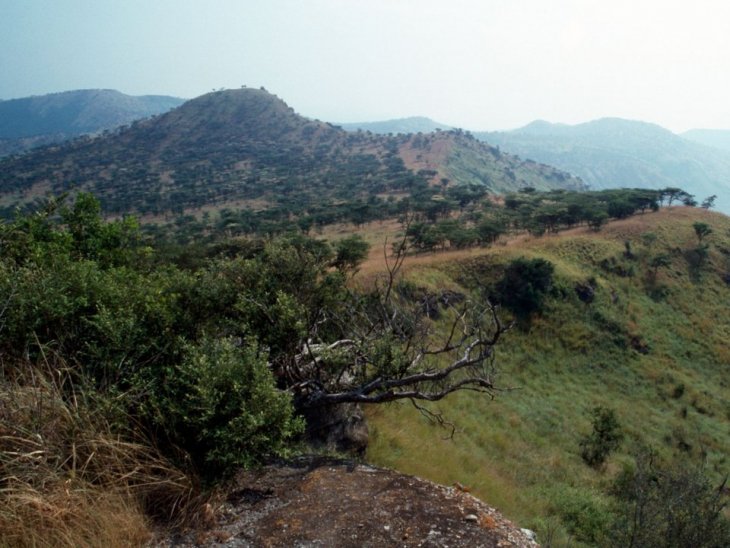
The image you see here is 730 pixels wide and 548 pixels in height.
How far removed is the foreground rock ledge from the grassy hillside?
2835 mm

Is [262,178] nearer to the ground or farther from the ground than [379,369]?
farther from the ground

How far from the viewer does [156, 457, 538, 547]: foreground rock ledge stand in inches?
193

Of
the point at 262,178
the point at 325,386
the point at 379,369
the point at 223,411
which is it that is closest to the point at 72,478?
the point at 223,411

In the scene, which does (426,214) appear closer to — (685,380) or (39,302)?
(685,380)

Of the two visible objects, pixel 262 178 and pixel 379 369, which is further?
pixel 262 178

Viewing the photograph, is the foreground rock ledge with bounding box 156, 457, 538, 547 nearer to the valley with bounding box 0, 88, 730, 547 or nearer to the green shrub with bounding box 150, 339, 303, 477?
the valley with bounding box 0, 88, 730, 547

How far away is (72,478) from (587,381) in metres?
35.0

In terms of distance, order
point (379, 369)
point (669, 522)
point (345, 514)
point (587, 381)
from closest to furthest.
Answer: point (345, 514), point (379, 369), point (669, 522), point (587, 381)

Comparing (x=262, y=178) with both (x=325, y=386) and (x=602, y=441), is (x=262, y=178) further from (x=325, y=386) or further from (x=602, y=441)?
(x=325, y=386)

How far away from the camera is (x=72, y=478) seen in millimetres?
4641

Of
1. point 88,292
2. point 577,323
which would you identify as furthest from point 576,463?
point 577,323

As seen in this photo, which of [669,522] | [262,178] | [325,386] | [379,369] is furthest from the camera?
[262,178]

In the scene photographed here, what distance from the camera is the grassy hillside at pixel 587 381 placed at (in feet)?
35.6

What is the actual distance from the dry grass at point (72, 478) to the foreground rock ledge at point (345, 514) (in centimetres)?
50
